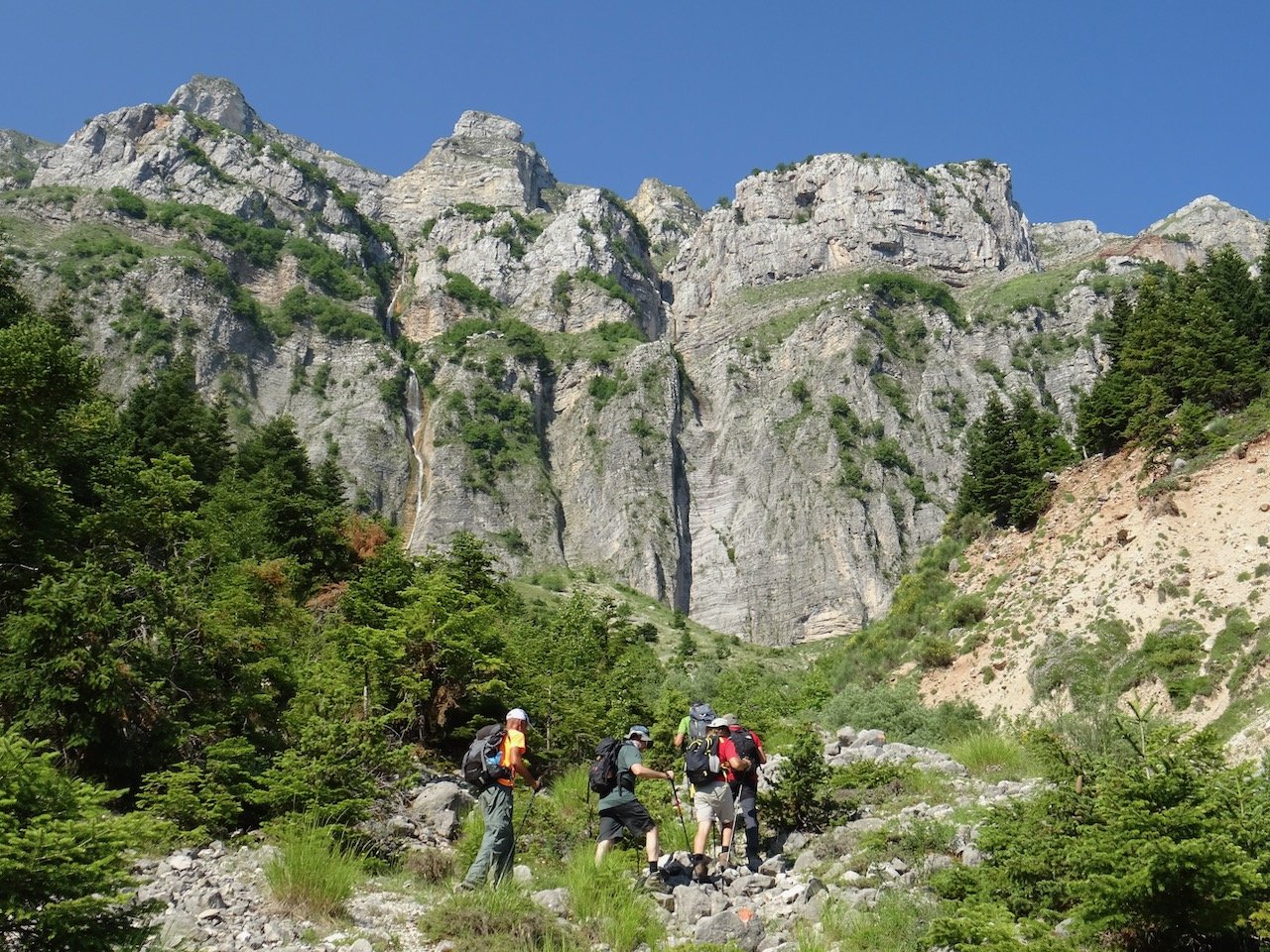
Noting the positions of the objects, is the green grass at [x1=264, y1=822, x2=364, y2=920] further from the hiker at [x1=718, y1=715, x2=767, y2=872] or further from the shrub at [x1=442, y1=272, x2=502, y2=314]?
the shrub at [x1=442, y1=272, x2=502, y2=314]

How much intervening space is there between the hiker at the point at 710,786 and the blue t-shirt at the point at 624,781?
0.82 metres

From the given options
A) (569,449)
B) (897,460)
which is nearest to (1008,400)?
(897,460)

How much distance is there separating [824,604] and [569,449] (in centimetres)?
3004

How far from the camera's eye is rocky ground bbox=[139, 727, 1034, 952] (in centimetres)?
684

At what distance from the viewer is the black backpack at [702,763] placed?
9.84 meters

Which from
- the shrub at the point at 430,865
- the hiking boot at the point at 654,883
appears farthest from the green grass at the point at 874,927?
the shrub at the point at 430,865

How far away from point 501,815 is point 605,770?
130 cm

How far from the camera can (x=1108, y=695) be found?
1889cm

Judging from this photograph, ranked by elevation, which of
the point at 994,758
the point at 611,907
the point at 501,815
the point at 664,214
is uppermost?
the point at 664,214

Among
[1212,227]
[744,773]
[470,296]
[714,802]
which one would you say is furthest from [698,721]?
[1212,227]

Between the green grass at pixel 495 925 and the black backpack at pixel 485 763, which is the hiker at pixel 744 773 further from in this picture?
the green grass at pixel 495 925

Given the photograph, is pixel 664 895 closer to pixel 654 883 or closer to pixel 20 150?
pixel 654 883

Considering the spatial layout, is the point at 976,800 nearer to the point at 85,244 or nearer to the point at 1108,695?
the point at 1108,695

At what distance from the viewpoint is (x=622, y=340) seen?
316 feet
